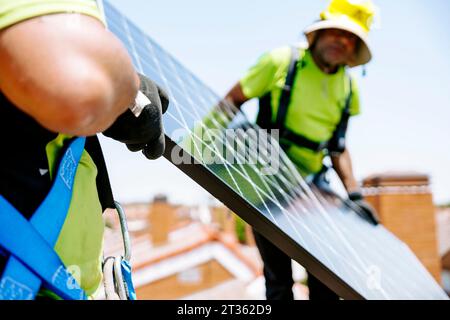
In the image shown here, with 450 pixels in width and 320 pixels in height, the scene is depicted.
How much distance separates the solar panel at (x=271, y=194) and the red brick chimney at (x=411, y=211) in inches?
126

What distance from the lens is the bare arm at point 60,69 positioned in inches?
26.0

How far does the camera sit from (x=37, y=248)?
82 cm

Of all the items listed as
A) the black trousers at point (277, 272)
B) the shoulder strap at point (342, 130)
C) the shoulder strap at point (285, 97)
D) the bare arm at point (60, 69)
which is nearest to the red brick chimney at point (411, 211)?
the shoulder strap at point (342, 130)

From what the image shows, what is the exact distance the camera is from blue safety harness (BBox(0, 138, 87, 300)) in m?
0.80

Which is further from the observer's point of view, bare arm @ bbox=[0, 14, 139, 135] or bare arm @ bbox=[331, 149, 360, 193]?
bare arm @ bbox=[331, 149, 360, 193]

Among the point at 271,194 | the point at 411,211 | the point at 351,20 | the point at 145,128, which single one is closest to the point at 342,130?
the point at 351,20

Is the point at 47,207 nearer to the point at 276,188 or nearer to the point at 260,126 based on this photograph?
the point at 276,188

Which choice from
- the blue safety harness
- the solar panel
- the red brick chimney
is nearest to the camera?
the blue safety harness

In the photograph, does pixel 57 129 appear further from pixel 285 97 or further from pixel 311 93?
pixel 311 93

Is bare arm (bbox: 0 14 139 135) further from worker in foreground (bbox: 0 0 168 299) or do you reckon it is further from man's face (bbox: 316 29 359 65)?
man's face (bbox: 316 29 359 65)

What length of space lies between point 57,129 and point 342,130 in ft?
9.35

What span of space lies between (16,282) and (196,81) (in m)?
2.33

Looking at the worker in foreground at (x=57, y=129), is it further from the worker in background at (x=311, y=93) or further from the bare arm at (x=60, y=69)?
the worker in background at (x=311, y=93)

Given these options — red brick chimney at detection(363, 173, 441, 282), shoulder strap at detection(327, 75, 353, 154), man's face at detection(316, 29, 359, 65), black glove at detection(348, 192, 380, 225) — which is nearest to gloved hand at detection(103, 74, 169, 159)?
man's face at detection(316, 29, 359, 65)
